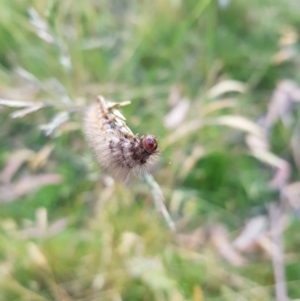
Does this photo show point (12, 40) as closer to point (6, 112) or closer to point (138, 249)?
point (6, 112)

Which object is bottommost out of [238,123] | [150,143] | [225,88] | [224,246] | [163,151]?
[150,143]

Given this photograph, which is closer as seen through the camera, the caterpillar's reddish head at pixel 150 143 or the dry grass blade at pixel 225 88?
the caterpillar's reddish head at pixel 150 143

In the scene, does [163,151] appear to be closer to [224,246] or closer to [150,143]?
[224,246]

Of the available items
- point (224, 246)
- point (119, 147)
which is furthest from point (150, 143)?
point (224, 246)

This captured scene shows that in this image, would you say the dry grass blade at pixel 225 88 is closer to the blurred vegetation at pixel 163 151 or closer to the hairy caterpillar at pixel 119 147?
the blurred vegetation at pixel 163 151

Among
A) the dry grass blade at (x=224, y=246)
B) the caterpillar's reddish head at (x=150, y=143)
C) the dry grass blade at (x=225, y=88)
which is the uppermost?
the dry grass blade at (x=225, y=88)

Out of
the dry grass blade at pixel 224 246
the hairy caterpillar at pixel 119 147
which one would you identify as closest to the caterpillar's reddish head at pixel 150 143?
the hairy caterpillar at pixel 119 147
